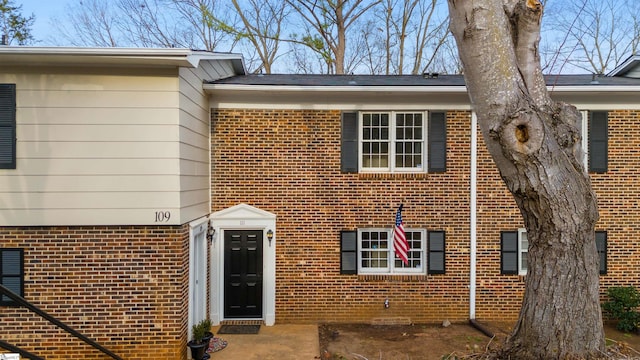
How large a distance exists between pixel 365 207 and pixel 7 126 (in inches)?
246

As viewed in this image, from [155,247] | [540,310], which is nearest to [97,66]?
[155,247]

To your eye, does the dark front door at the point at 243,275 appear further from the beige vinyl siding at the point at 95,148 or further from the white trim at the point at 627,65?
the white trim at the point at 627,65

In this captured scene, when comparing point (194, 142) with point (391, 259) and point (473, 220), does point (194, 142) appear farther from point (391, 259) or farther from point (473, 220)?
point (473, 220)

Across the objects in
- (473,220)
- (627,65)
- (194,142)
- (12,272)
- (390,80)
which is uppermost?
(627,65)

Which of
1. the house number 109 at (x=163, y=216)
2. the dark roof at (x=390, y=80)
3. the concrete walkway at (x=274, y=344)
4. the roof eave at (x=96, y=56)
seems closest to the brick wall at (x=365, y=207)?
the concrete walkway at (x=274, y=344)

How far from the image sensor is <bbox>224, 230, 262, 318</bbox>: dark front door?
26.9 feet

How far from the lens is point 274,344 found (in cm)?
709

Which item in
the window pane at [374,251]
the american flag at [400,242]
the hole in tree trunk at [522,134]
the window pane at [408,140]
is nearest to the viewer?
the hole in tree trunk at [522,134]

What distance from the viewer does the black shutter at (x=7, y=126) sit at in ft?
19.3

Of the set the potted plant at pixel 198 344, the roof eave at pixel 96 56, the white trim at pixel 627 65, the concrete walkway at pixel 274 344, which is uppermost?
the white trim at pixel 627 65

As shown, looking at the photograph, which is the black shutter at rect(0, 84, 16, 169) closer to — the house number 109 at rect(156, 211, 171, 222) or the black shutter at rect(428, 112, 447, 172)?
the house number 109 at rect(156, 211, 171, 222)

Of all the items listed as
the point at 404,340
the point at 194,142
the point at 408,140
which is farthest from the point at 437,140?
the point at 194,142

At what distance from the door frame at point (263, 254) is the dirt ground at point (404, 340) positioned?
1221mm

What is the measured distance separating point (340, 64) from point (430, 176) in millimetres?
12118
